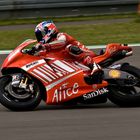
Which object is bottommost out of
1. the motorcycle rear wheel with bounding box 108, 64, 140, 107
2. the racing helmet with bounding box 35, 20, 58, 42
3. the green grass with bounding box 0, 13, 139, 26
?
the green grass with bounding box 0, 13, 139, 26

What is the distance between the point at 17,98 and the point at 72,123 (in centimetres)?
123

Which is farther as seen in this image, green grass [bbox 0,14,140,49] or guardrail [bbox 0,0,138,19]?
guardrail [bbox 0,0,138,19]

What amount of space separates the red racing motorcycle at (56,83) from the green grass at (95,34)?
6.47 metres

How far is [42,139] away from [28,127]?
2.31 feet

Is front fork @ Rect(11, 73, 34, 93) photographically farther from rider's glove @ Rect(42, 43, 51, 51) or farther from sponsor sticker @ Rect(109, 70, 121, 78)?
sponsor sticker @ Rect(109, 70, 121, 78)

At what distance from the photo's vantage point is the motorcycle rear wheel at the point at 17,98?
7871mm

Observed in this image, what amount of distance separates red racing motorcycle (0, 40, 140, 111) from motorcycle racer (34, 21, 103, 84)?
103 millimetres

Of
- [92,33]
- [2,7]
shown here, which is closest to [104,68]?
[92,33]

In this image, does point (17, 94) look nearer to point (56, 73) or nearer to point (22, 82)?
point (22, 82)

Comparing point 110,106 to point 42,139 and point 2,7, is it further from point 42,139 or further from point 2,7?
point 2,7

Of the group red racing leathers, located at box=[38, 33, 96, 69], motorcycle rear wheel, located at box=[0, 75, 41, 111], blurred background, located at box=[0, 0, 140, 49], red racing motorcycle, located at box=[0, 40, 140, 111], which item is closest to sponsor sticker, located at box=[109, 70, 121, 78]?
red racing motorcycle, located at box=[0, 40, 140, 111]

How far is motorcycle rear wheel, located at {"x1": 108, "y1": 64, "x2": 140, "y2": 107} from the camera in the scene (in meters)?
7.88

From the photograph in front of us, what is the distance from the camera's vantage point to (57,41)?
7934 millimetres

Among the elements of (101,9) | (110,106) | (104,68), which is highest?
(104,68)
